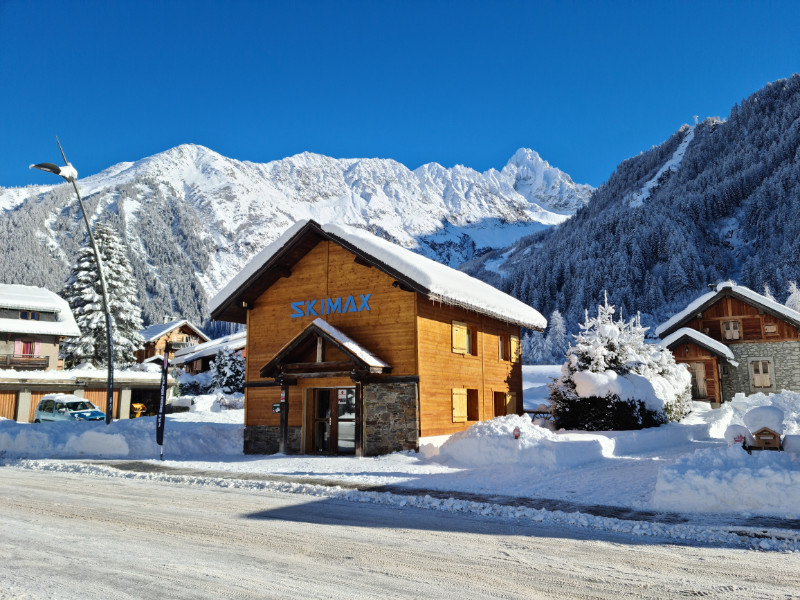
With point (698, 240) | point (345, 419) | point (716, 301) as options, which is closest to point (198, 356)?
point (345, 419)

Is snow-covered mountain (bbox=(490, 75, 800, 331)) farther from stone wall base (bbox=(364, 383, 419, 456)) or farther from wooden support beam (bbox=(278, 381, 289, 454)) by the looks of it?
wooden support beam (bbox=(278, 381, 289, 454))

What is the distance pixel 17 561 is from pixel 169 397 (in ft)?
141

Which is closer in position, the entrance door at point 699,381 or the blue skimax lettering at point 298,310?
the blue skimax lettering at point 298,310

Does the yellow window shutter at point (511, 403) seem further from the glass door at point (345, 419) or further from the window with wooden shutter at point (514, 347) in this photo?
the glass door at point (345, 419)

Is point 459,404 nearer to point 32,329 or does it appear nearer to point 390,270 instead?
point 390,270

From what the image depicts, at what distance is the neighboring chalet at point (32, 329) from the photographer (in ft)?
154

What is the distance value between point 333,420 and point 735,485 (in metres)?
13.6

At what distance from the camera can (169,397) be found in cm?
4678

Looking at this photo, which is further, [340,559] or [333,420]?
[333,420]

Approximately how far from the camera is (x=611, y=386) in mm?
20703

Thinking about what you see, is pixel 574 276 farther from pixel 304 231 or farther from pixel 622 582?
pixel 622 582

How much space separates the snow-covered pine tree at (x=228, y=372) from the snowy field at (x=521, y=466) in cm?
2331

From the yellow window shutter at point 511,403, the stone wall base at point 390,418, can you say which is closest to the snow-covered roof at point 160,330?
the yellow window shutter at point 511,403

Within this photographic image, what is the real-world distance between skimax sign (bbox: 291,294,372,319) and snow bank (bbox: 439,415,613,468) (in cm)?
582
